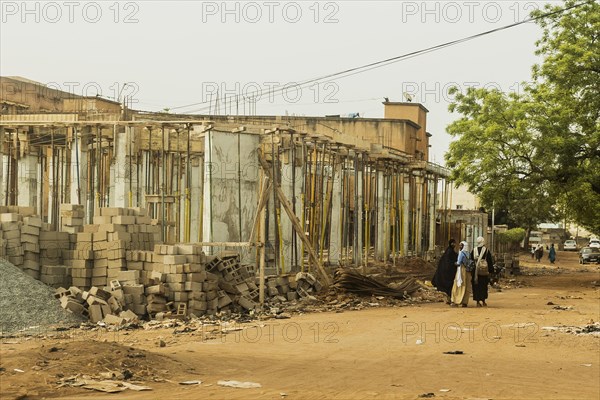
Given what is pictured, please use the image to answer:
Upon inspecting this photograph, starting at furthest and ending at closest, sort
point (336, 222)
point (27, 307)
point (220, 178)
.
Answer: point (336, 222), point (220, 178), point (27, 307)

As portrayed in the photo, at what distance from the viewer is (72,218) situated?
18438 mm

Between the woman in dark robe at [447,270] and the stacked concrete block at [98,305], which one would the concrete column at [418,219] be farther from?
the stacked concrete block at [98,305]

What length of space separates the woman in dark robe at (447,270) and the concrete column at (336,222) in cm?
582

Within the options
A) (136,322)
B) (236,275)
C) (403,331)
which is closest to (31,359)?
(136,322)

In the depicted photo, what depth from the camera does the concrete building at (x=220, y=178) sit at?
21609mm

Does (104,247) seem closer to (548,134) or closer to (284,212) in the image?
(284,212)

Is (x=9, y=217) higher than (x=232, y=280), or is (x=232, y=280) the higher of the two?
(x=9, y=217)

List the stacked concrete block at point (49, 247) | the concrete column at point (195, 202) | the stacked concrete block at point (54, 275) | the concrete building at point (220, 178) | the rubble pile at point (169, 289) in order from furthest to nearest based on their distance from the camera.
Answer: the concrete column at point (195, 202) < the concrete building at point (220, 178) < the stacked concrete block at point (49, 247) < the stacked concrete block at point (54, 275) < the rubble pile at point (169, 289)

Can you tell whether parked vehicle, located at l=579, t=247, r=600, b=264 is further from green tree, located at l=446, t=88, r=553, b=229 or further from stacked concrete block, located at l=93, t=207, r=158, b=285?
stacked concrete block, located at l=93, t=207, r=158, b=285

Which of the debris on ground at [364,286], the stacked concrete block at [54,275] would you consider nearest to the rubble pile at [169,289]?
the stacked concrete block at [54,275]

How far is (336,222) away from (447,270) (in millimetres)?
7937

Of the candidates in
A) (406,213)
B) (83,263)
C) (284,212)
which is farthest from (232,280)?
(406,213)

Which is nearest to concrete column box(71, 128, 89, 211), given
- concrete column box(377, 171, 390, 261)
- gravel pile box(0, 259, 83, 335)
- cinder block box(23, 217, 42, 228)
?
cinder block box(23, 217, 42, 228)

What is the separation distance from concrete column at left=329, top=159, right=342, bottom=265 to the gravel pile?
1117cm
